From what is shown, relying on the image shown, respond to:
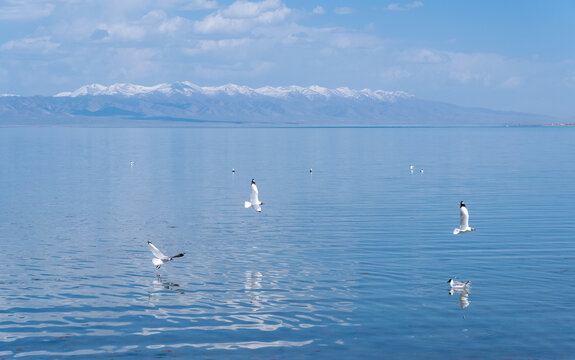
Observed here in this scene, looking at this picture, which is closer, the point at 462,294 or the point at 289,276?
the point at 462,294

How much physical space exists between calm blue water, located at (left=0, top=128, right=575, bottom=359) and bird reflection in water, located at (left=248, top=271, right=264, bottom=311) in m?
0.04

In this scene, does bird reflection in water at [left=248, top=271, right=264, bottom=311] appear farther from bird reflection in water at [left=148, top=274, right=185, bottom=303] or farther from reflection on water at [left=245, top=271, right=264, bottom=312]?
bird reflection in water at [left=148, top=274, right=185, bottom=303]

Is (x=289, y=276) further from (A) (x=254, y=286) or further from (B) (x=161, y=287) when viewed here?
(B) (x=161, y=287)

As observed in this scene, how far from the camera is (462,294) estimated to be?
2555cm

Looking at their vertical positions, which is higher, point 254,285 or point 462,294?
point 254,285

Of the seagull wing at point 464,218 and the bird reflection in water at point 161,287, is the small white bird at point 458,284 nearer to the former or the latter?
the seagull wing at point 464,218

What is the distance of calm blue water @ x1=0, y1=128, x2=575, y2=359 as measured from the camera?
818 inches

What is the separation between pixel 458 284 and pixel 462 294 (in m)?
1.29

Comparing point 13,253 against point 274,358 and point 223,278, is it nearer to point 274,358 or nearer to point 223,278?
point 223,278

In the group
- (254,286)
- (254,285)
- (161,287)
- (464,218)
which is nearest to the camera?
(161,287)

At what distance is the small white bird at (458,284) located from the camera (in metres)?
26.3

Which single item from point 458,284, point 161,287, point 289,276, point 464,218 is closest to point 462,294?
point 458,284

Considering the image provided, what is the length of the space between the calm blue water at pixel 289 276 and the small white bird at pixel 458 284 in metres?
0.34

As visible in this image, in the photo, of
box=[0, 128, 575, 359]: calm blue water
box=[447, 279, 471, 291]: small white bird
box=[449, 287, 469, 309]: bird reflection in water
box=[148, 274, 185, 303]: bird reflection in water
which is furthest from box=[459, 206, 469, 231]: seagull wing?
box=[148, 274, 185, 303]: bird reflection in water
